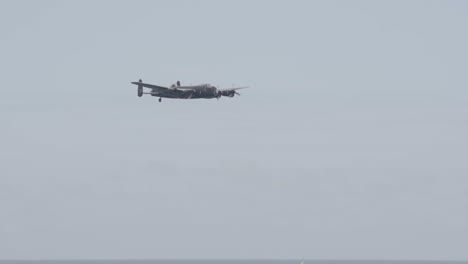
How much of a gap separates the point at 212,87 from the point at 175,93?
5.74 meters

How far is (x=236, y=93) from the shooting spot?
513ft

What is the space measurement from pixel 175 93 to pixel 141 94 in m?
5.80

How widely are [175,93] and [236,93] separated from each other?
363 inches

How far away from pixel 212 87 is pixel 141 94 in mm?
11472

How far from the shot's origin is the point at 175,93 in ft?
506

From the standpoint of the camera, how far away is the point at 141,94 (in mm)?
156875

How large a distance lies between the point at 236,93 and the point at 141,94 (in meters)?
14.2
